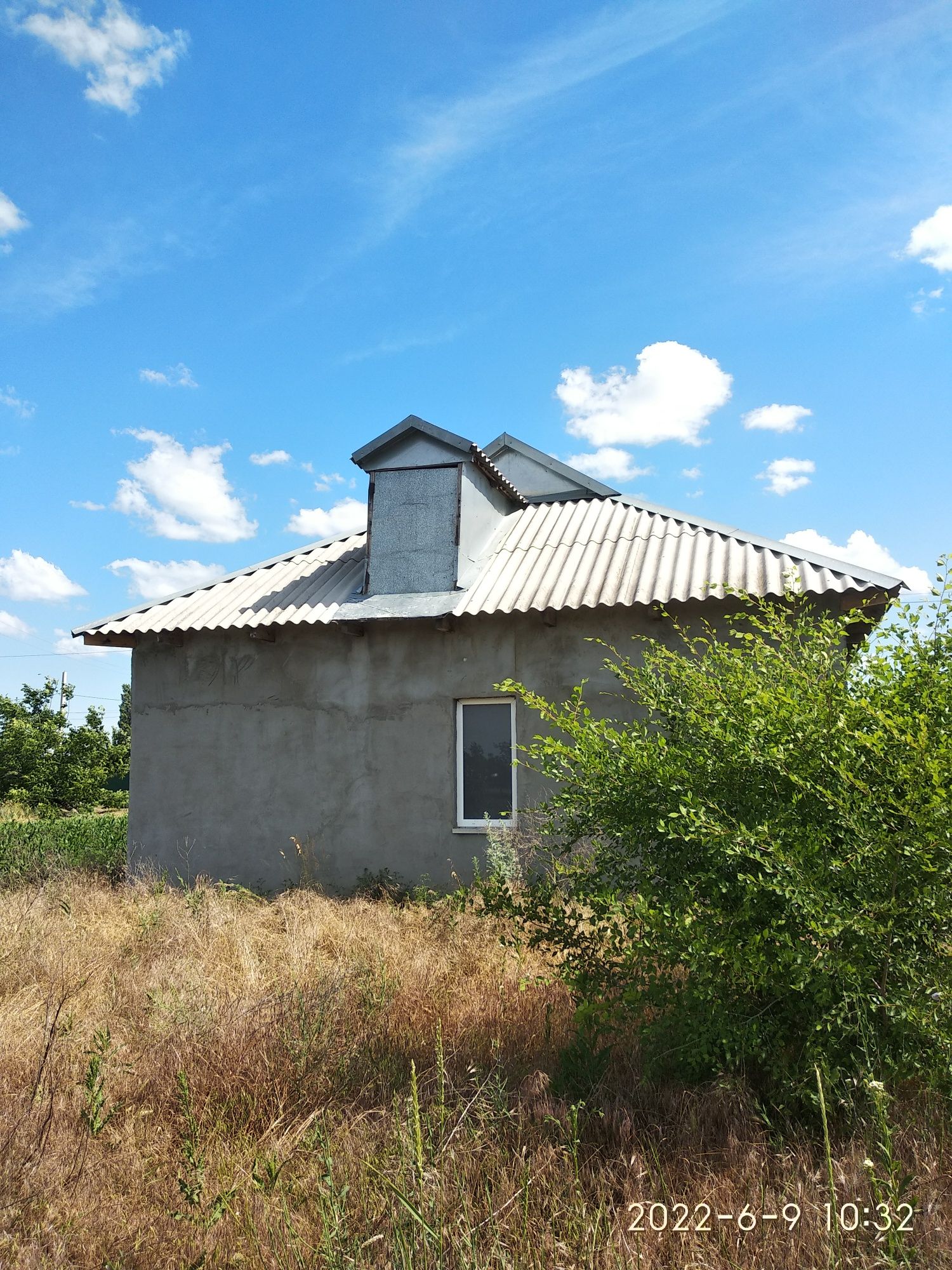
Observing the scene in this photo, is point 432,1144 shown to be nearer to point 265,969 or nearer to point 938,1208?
point 938,1208

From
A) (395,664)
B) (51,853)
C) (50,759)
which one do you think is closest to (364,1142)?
(395,664)

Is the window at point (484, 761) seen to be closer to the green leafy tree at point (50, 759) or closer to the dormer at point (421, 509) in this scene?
the dormer at point (421, 509)

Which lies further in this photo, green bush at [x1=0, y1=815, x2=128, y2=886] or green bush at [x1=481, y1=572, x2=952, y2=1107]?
green bush at [x1=0, y1=815, x2=128, y2=886]

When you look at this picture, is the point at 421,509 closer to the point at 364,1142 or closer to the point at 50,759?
the point at 364,1142

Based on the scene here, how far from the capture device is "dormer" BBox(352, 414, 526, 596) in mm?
10836

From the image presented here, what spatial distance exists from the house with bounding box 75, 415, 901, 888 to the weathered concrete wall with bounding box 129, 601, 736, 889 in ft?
0.08

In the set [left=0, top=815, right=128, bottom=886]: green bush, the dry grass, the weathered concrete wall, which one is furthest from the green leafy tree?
the dry grass

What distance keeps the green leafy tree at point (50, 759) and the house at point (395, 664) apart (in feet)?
60.6

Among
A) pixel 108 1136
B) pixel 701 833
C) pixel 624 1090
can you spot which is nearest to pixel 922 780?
pixel 701 833

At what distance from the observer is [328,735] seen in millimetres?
10773

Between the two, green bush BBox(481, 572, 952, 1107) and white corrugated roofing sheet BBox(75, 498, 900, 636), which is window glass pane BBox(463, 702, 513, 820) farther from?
green bush BBox(481, 572, 952, 1107)

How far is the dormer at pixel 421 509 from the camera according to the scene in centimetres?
1084

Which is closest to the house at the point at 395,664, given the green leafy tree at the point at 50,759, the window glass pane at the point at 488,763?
the window glass pane at the point at 488,763

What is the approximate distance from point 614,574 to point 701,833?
6823mm
